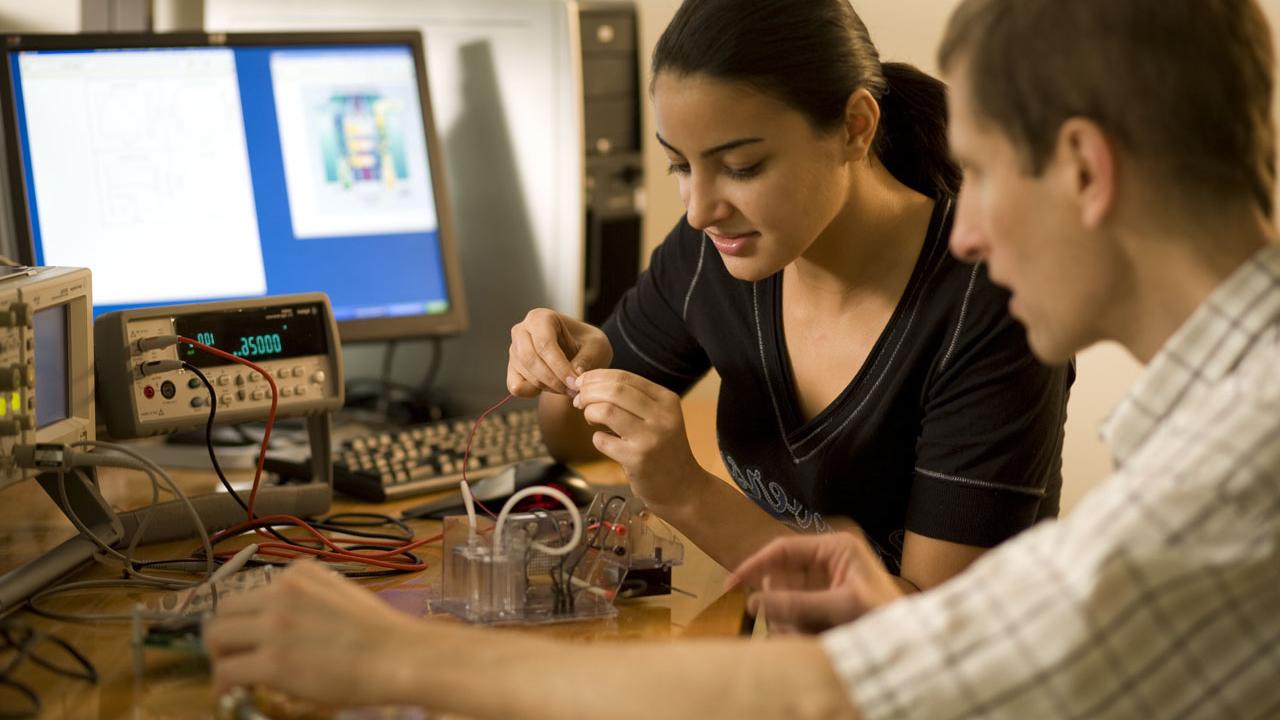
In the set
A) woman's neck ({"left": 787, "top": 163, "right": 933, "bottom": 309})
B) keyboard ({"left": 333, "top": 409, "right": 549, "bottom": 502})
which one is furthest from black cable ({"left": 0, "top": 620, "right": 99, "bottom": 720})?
woman's neck ({"left": 787, "top": 163, "right": 933, "bottom": 309})

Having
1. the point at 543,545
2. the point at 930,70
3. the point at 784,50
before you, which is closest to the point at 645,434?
the point at 543,545

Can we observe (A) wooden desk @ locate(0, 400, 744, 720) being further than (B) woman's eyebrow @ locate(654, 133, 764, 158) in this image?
No

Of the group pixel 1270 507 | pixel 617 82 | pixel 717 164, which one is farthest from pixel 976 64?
pixel 617 82

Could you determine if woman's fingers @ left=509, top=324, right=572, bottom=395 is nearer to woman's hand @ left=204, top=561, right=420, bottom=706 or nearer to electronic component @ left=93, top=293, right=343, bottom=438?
electronic component @ left=93, top=293, right=343, bottom=438

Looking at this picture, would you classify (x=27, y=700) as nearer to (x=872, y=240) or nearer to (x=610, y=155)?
(x=872, y=240)

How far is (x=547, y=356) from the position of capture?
149 centimetres

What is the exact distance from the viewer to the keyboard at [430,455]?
1636 millimetres

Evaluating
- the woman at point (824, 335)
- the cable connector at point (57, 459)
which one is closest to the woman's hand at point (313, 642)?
the cable connector at point (57, 459)

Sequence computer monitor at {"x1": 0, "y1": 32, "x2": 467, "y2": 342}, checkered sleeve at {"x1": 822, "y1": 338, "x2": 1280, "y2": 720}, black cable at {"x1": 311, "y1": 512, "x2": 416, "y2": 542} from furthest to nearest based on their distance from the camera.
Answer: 1. computer monitor at {"x1": 0, "y1": 32, "x2": 467, "y2": 342}
2. black cable at {"x1": 311, "y1": 512, "x2": 416, "y2": 542}
3. checkered sleeve at {"x1": 822, "y1": 338, "x2": 1280, "y2": 720}

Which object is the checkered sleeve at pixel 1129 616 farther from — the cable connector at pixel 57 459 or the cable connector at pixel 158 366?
the cable connector at pixel 158 366

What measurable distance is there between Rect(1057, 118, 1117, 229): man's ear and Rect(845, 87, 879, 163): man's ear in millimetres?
560

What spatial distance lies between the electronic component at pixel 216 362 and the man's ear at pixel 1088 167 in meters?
0.93

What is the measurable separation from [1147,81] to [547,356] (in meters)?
0.78

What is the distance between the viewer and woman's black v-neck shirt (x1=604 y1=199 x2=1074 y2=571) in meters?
1.35
